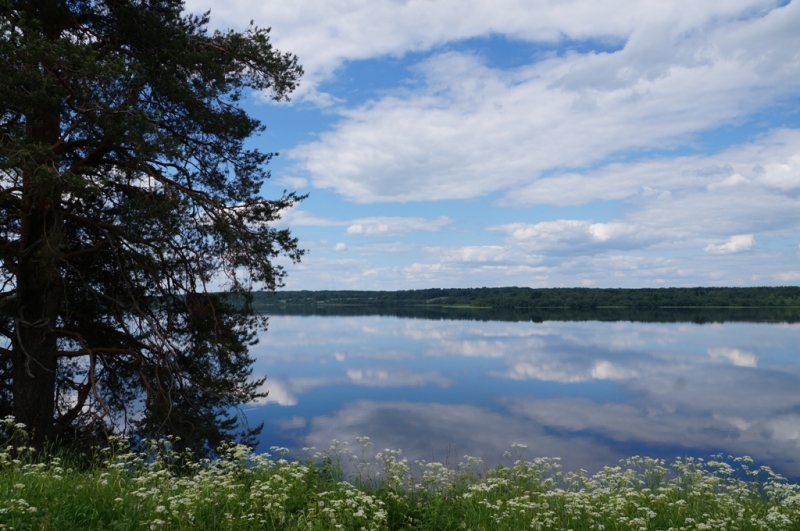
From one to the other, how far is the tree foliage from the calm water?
19.3 ft

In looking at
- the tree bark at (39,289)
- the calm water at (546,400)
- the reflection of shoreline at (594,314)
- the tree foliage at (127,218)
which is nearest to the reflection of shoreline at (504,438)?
the calm water at (546,400)

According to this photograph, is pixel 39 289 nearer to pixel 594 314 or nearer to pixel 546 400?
pixel 546 400

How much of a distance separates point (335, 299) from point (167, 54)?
418ft

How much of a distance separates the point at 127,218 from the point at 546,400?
59.4 feet

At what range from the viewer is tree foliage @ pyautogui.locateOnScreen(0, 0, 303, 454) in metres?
7.32

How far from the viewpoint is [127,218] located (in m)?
7.94

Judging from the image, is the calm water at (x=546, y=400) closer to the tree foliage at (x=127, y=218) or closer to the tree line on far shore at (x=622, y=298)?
the tree foliage at (x=127, y=218)

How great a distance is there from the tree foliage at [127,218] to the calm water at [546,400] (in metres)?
5.88

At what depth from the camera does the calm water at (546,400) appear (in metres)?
15.2

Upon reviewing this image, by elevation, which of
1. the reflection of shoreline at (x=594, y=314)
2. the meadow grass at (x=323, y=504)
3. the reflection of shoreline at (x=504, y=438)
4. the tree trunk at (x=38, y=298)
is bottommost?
the reflection of shoreline at (x=504, y=438)

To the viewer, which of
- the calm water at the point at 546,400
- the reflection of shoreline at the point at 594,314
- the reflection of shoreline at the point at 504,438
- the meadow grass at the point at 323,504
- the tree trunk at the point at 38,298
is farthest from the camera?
the reflection of shoreline at the point at 594,314

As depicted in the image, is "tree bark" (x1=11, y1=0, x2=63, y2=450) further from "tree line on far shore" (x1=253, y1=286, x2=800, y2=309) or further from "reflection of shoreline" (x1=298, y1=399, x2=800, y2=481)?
"tree line on far shore" (x1=253, y1=286, x2=800, y2=309)

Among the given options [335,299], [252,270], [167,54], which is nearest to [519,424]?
[252,270]

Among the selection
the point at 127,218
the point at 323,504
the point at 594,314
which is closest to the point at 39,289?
A: the point at 127,218
